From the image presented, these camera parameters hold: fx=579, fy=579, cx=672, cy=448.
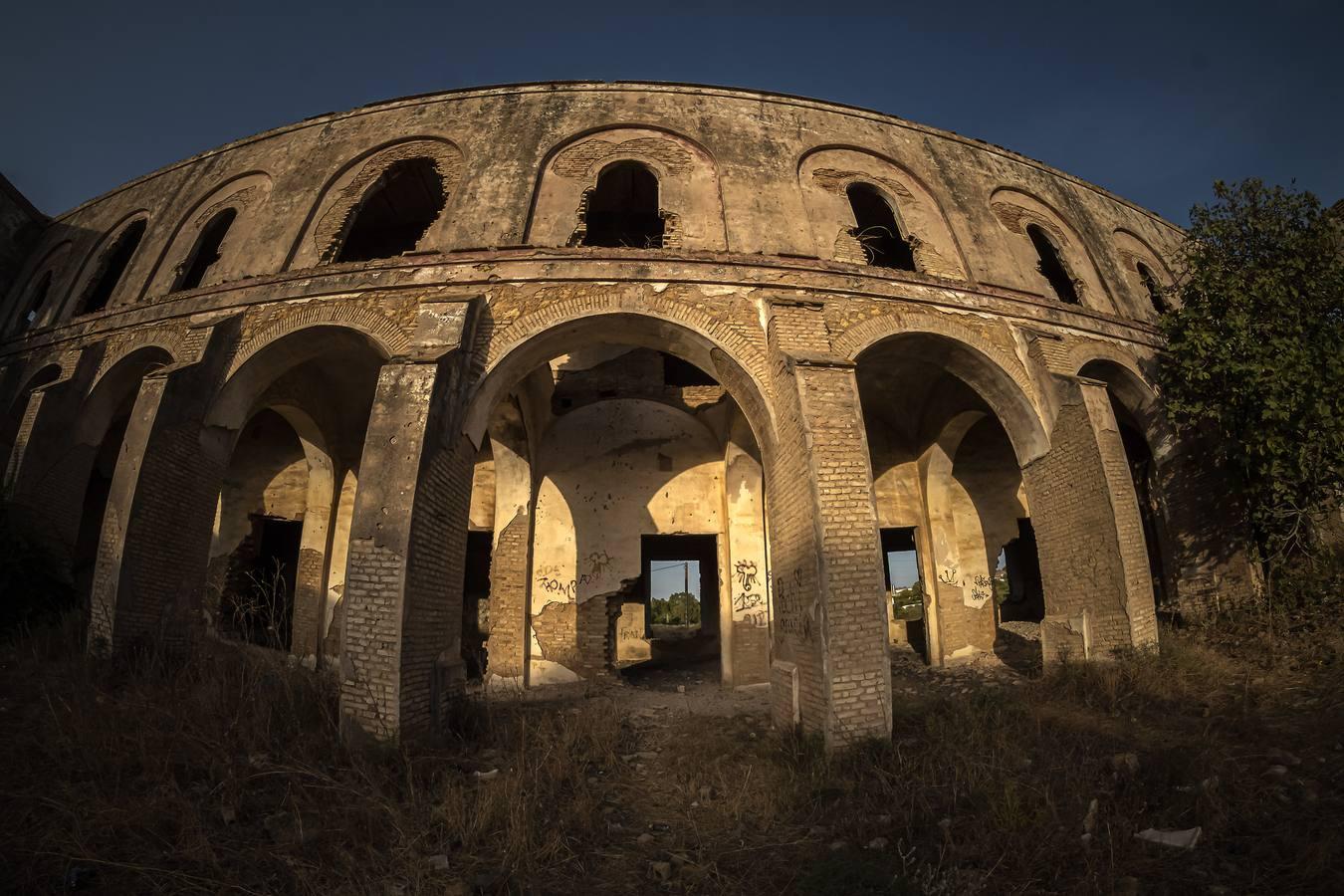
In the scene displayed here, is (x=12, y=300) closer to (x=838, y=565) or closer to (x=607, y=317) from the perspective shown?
(x=607, y=317)

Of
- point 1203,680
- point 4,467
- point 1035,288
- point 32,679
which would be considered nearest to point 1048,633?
point 1203,680

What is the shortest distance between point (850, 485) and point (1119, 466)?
437 centimetres

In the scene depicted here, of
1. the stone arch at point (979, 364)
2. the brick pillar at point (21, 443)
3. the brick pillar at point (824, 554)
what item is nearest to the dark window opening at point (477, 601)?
the brick pillar at point (21, 443)

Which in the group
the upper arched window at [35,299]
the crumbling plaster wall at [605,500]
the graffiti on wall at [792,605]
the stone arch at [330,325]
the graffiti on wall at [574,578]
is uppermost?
the upper arched window at [35,299]

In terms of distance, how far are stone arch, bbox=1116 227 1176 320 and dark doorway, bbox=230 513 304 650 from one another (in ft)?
51.8

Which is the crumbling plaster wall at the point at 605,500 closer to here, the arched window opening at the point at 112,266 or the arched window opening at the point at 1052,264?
the arched window opening at the point at 1052,264

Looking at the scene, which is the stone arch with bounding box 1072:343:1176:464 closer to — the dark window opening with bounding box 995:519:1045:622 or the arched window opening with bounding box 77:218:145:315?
the dark window opening with bounding box 995:519:1045:622

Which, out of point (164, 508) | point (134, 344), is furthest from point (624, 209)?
point (164, 508)

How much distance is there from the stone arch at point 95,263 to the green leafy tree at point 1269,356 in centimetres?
1747

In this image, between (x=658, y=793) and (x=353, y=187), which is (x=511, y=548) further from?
(x=353, y=187)

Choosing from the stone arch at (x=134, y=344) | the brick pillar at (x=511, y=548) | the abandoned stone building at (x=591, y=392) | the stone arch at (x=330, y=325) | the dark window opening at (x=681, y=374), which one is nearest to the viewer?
the abandoned stone building at (x=591, y=392)

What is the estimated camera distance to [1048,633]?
784cm

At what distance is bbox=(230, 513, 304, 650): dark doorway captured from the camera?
10.1 meters

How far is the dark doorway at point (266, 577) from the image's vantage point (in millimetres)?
10141
